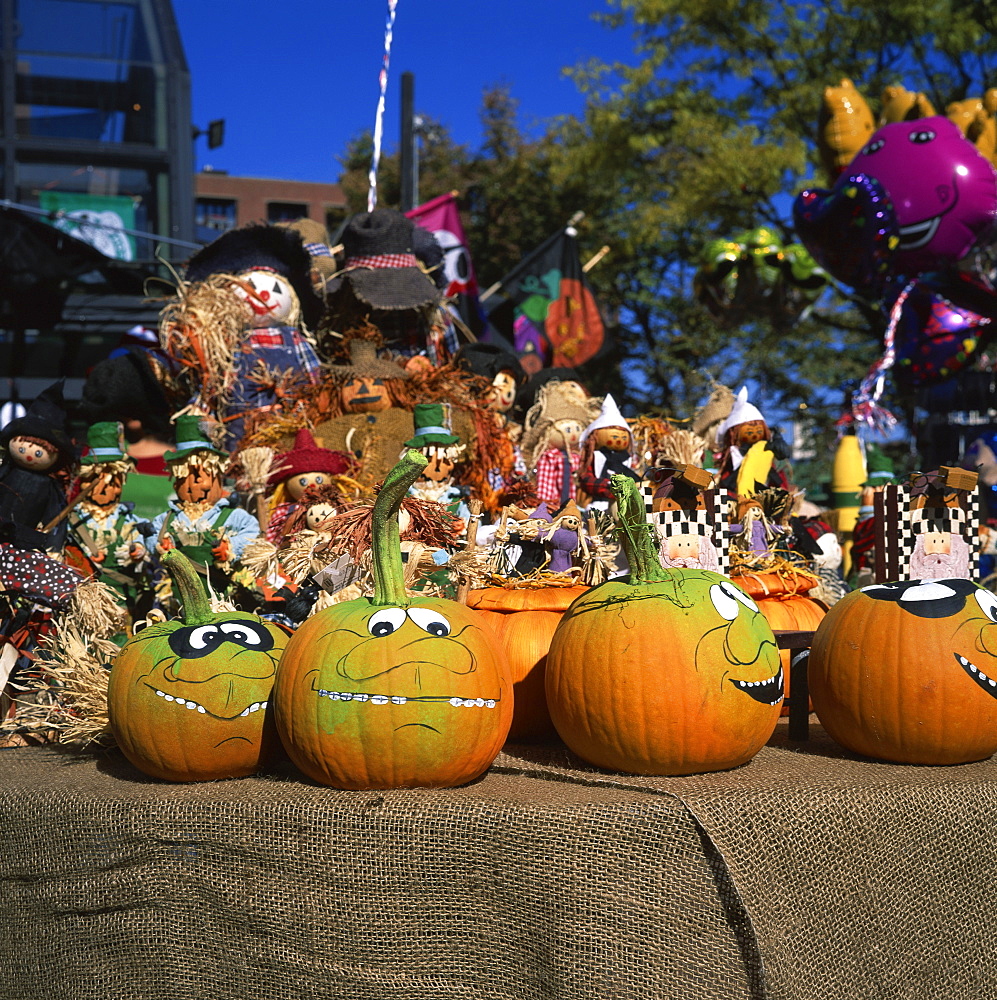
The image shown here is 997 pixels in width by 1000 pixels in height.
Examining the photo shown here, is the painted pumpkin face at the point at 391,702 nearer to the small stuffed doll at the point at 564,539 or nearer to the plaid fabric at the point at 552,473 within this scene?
the small stuffed doll at the point at 564,539

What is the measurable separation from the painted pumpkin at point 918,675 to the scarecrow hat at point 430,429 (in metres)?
2.78

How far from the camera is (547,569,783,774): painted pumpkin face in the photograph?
2.69 meters

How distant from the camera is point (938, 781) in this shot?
8.83ft

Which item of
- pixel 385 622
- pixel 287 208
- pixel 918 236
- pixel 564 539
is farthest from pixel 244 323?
Answer: pixel 287 208

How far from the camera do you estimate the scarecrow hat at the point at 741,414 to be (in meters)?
5.21

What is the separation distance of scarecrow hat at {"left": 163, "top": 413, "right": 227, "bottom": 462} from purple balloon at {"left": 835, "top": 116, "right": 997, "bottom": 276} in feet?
22.5

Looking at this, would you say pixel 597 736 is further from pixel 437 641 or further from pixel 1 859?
pixel 1 859

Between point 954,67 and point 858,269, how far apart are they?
39.3ft

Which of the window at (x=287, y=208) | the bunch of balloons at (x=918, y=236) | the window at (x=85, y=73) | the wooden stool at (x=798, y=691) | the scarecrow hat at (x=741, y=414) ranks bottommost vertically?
the wooden stool at (x=798, y=691)

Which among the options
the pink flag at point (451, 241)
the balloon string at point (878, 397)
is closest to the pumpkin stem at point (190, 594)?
the pink flag at point (451, 241)

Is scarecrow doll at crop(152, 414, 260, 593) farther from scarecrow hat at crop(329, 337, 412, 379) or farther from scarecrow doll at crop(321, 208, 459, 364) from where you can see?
scarecrow doll at crop(321, 208, 459, 364)

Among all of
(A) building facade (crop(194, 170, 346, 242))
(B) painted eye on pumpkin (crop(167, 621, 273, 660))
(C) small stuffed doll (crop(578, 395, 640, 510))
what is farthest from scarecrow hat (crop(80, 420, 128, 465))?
(A) building facade (crop(194, 170, 346, 242))

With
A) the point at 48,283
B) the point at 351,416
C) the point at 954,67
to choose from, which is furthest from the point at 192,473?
the point at 954,67

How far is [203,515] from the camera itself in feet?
16.3
